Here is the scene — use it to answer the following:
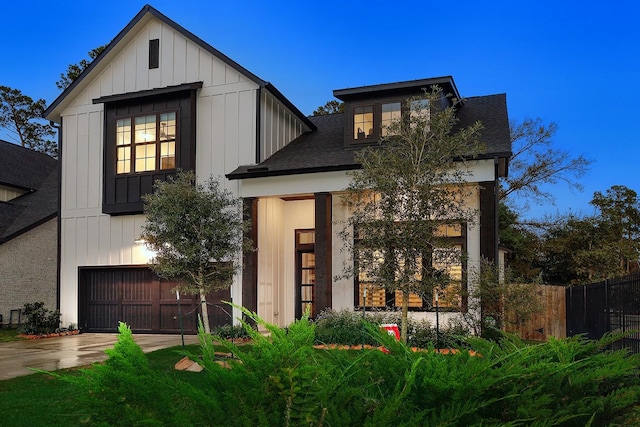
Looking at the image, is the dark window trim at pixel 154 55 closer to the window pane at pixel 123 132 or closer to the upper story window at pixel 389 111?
the window pane at pixel 123 132

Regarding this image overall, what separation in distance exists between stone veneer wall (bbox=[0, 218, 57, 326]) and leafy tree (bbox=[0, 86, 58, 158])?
869 inches

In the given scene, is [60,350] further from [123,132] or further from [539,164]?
[539,164]

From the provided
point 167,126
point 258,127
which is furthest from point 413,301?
point 167,126

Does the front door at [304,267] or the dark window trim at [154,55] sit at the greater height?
the dark window trim at [154,55]

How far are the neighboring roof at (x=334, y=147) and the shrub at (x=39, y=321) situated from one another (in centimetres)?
708

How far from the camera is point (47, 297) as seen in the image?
893 inches

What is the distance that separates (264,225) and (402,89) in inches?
210

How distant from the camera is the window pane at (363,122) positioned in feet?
55.0

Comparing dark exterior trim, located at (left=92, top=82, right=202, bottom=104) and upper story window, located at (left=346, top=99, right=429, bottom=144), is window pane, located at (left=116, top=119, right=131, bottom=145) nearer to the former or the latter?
dark exterior trim, located at (left=92, top=82, right=202, bottom=104)

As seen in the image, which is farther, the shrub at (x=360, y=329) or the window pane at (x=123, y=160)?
the window pane at (x=123, y=160)

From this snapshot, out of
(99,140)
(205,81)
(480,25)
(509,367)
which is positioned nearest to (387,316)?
Result: (205,81)

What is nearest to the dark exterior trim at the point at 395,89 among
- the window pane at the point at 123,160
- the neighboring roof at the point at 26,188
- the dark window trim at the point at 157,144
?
the dark window trim at the point at 157,144

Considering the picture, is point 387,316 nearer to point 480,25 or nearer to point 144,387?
point 144,387

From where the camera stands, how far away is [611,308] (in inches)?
406
